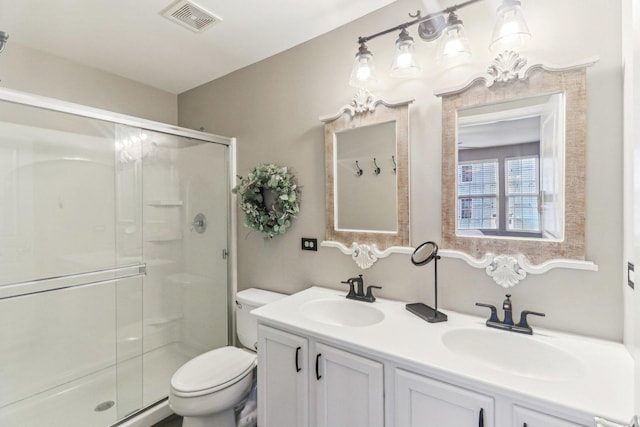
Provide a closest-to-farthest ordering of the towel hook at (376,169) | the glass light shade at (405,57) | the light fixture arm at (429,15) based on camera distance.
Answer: the light fixture arm at (429,15) < the glass light shade at (405,57) < the towel hook at (376,169)

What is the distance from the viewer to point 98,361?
6.50ft

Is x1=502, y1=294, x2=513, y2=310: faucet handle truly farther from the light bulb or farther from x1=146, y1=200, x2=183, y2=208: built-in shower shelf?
x1=146, y1=200, x2=183, y2=208: built-in shower shelf

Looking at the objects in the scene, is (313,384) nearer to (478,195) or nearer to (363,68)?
(478,195)

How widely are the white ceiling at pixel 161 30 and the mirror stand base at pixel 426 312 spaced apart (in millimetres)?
1614

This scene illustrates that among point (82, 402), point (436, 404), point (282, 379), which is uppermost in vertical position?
point (436, 404)

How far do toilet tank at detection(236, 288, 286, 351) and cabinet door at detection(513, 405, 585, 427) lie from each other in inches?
57.0

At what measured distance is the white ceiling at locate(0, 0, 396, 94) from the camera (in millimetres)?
1615

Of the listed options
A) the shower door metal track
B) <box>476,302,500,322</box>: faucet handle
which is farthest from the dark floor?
<box>476,302,500,322</box>: faucet handle

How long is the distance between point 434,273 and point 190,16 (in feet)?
6.40

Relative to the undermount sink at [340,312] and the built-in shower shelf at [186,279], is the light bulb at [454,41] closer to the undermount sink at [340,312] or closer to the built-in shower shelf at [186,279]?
the undermount sink at [340,312]

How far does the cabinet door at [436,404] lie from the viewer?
914 mm

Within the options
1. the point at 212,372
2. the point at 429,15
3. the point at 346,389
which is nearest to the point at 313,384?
the point at 346,389

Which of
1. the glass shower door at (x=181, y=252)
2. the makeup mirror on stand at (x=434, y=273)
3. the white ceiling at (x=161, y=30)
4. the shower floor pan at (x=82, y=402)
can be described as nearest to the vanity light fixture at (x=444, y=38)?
the white ceiling at (x=161, y=30)

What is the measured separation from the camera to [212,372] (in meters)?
1.69
